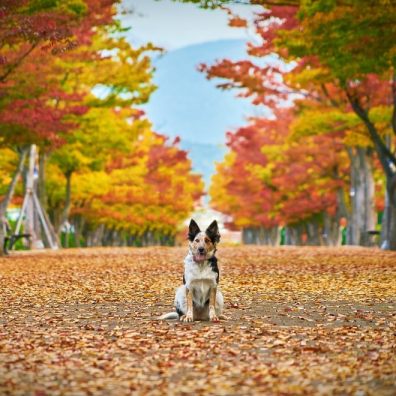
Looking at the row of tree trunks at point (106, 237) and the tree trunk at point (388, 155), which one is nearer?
the tree trunk at point (388, 155)

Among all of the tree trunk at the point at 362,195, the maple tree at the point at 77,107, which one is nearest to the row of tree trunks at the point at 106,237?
the maple tree at the point at 77,107

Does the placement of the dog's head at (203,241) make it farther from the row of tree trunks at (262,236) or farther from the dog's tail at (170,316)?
the row of tree trunks at (262,236)

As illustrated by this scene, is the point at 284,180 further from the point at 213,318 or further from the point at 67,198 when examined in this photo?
the point at 213,318

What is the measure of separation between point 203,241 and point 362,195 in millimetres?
28028

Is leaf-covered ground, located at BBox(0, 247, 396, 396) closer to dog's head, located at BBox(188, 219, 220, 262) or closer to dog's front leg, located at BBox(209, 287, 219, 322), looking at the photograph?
dog's front leg, located at BBox(209, 287, 219, 322)

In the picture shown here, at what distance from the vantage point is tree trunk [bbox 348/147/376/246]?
36062 mm

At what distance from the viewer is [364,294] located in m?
13.9

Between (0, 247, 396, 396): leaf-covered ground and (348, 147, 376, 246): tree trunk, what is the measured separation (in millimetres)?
19421

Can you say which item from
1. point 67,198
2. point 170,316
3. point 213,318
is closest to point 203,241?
point 213,318

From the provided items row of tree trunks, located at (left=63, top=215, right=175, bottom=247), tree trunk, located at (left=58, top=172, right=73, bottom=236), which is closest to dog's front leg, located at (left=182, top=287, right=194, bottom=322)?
tree trunk, located at (left=58, top=172, right=73, bottom=236)

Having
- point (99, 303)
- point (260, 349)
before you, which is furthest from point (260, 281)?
point (260, 349)

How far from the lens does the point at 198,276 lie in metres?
9.88

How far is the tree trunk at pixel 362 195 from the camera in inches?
1420

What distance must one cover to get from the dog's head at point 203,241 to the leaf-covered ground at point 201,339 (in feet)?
2.65
